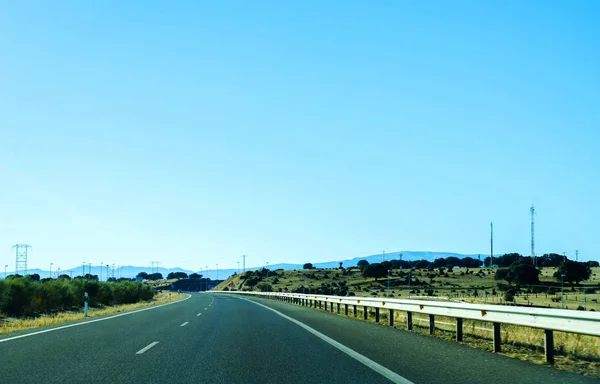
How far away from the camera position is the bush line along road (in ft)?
29.1

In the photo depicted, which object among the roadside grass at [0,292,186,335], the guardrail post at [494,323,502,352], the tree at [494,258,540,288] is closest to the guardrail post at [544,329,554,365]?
the guardrail post at [494,323,502,352]

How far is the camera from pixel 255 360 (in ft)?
35.4

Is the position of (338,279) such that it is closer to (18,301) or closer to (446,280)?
(446,280)

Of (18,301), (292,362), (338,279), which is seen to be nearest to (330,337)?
(292,362)

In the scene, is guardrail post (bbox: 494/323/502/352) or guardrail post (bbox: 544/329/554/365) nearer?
guardrail post (bbox: 544/329/554/365)

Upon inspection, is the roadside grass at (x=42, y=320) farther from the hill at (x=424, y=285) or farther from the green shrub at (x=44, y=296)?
the hill at (x=424, y=285)

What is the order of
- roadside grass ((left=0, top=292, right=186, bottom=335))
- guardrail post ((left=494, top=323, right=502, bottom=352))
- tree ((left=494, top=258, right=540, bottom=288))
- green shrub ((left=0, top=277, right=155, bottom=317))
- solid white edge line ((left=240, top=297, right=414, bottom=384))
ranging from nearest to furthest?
solid white edge line ((left=240, top=297, right=414, bottom=384)), guardrail post ((left=494, top=323, right=502, bottom=352)), roadside grass ((left=0, top=292, right=186, bottom=335)), green shrub ((left=0, top=277, right=155, bottom=317)), tree ((left=494, top=258, right=540, bottom=288))

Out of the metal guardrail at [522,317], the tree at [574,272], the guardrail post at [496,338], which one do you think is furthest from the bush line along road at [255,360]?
the tree at [574,272]

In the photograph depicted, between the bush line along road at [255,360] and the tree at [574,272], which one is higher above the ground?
the bush line along road at [255,360]

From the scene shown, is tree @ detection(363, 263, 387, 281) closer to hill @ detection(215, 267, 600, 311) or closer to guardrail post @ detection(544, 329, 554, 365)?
hill @ detection(215, 267, 600, 311)

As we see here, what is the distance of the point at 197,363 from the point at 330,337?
228 inches

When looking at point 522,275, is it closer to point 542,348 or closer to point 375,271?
point 375,271

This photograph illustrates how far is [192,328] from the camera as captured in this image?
18.6 meters

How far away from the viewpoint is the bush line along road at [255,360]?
349 inches
